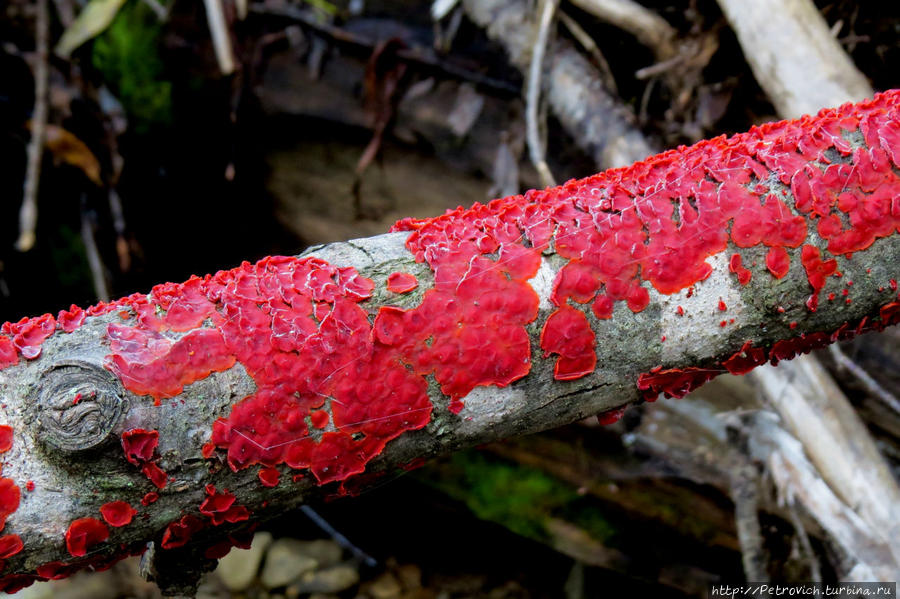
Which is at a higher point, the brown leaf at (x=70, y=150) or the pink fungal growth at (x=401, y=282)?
the brown leaf at (x=70, y=150)

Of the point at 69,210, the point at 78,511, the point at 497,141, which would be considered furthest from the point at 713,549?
the point at 69,210

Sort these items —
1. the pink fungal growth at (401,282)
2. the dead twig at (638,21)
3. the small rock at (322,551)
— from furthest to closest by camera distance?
the small rock at (322,551) < the dead twig at (638,21) < the pink fungal growth at (401,282)

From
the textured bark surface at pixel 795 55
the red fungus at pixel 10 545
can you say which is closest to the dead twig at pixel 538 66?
the textured bark surface at pixel 795 55

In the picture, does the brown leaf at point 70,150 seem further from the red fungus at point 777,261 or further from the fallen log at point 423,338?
the red fungus at point 777,261

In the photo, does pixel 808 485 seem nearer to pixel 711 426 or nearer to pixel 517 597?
pixel 711 426

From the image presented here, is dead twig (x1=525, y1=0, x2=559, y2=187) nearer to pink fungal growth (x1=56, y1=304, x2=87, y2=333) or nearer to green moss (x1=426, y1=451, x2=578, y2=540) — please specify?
green moss (x1=426, y1=451, x2=578, y2=540)

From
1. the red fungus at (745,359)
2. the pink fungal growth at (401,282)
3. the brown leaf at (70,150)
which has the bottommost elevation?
the red fungus at (745,359)
